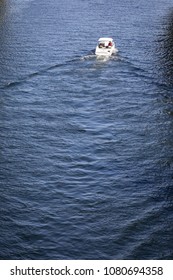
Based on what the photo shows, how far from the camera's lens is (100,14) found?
162m

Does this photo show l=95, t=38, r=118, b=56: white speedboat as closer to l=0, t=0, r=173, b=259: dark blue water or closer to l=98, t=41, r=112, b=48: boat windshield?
l=98, t=41, r=112, b=48: boat windshield

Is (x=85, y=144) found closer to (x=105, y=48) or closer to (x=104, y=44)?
(x=105, y=48)

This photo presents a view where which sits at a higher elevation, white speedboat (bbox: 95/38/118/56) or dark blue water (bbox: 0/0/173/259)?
white speedboat (bbox: 95/38/118/56)

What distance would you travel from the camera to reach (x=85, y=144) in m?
80.2

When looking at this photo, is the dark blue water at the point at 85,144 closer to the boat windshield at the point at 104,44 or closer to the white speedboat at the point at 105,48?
the white speedboat at the point at 105,48

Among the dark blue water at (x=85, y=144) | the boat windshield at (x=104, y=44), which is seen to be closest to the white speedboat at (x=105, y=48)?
the boat windshield at (x=104, y=44)

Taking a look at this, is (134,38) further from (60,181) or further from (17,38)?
(60,181)

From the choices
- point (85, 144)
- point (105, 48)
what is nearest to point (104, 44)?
point (105, 48)

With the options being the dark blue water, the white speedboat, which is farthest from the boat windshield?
the dark blue water

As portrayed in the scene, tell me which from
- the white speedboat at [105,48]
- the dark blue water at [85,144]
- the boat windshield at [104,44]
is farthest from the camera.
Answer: the boat windshield at [104,44]

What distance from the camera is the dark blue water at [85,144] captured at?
5912cm

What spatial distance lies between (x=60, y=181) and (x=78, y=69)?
45909mm

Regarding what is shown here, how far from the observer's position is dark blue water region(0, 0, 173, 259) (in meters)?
59.1
